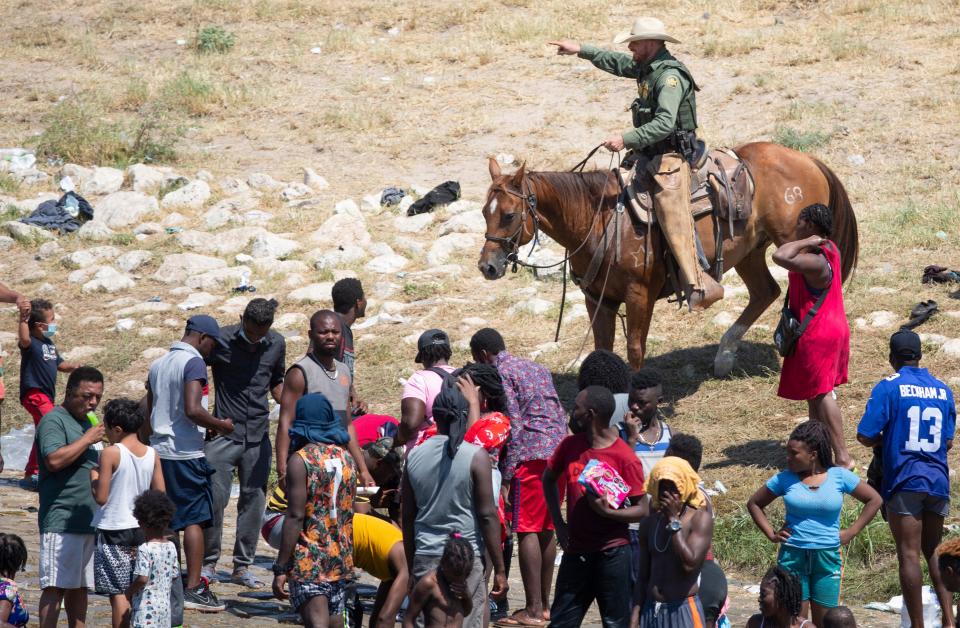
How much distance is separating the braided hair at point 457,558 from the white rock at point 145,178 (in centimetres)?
1220

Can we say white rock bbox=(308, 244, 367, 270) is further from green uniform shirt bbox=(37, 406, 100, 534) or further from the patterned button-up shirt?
green uniform shirt bbox=(37, 406, 100, 534)

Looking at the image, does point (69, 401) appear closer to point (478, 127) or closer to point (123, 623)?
point (123, 623)

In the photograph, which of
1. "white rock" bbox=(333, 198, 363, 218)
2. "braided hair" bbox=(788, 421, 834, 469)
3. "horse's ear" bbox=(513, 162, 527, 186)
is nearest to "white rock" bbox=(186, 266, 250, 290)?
"white rock" bbox=(333, 198, 363, 218)

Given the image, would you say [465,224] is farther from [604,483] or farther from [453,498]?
[604,483]

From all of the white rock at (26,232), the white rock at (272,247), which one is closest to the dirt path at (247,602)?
the white rock at (272,247)

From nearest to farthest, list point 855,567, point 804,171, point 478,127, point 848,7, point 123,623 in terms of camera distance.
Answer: point 123,623 < point 855,567 < point 804,171 < point 478,127 < point 848,7

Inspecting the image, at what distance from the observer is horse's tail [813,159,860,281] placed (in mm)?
11336

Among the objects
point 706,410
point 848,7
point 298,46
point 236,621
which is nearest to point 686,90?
point 706,410

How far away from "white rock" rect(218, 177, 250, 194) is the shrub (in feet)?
17.5

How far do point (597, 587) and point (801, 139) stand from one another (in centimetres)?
1108

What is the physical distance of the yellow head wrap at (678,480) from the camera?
5.42m

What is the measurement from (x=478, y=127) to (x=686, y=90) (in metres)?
7.90

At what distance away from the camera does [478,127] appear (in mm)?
18031

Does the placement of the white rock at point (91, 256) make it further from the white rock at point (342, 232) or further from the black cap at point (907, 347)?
the black cap at point (907, 347)
